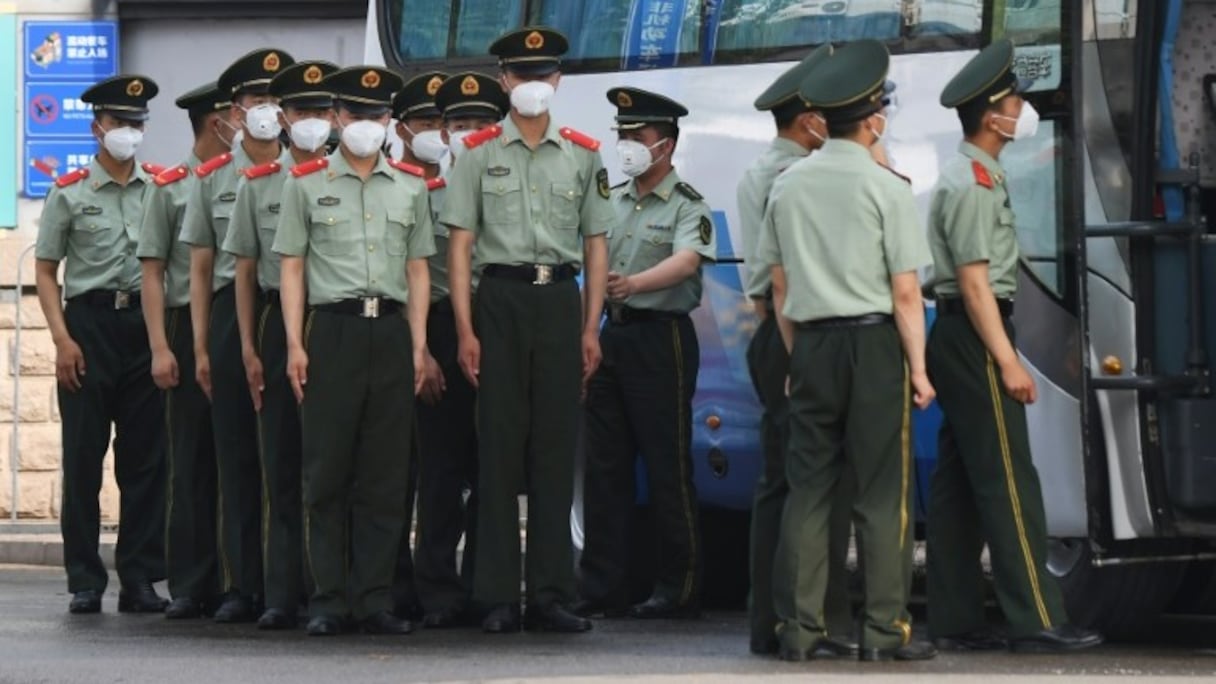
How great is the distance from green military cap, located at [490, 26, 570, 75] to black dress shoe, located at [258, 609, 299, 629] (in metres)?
2.06

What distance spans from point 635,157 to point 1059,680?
12.2ft

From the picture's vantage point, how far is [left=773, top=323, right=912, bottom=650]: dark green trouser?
925cm

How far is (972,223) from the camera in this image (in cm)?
955

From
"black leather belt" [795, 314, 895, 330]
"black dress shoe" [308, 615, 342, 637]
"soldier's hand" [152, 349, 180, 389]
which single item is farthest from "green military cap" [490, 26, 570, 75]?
"black dress shoe" [308, 615, 342, 637]

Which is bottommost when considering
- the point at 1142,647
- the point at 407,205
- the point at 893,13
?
the point at 1142,647

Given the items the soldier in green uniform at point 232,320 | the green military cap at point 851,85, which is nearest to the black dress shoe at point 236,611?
the soldier in green uniform at point 232,320

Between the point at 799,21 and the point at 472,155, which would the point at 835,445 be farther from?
the point at 799,21

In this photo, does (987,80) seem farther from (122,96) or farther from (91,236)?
(91,236)

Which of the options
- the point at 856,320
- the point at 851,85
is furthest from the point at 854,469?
the point at 851,85

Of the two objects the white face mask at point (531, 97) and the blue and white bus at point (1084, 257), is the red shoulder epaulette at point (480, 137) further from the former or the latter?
the blue and white bus at point (1084, 257)

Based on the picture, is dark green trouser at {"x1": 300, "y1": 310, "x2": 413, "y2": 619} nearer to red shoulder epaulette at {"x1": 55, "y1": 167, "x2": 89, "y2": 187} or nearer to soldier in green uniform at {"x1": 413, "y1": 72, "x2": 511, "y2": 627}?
soldier in green uniform at {"x1": 413, "y1": 72, "x2": 511, "y2": 627}

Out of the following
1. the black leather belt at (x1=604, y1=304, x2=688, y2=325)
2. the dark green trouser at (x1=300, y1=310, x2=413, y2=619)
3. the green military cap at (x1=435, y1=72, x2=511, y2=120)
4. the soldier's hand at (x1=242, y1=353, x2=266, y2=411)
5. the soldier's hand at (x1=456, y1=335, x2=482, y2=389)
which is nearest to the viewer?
the dark green trouser at (x1=300, y1=310, x2=413, y2=619)

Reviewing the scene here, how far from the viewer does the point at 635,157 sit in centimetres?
1166

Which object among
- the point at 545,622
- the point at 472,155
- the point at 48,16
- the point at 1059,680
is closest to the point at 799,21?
the point at 472,155
